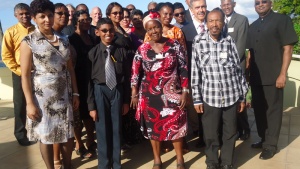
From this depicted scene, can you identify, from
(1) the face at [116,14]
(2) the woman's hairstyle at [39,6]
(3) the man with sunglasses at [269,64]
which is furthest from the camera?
(1) the face at [116,14]

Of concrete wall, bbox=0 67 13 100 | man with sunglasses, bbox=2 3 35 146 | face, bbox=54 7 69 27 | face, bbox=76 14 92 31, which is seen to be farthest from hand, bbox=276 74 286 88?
concrete wall, bbox=0 67 13 100

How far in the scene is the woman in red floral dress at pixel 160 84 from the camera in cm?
307

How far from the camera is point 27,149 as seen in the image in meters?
4.27

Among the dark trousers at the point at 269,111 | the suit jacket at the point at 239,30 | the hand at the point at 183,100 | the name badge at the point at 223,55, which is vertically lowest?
the dark trousers at the point at 269,111

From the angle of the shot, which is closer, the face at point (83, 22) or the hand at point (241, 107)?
the hand at point (241, 107)

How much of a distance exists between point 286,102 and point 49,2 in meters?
5.73

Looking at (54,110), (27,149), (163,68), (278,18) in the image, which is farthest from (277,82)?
(27,149)

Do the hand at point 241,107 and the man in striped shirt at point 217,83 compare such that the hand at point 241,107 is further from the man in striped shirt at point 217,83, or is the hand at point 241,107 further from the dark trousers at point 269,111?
the dark trousers at point 269,111

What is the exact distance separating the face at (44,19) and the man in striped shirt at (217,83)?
4.94 feet

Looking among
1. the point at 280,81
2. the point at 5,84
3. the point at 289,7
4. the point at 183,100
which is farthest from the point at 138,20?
the point at 289,7

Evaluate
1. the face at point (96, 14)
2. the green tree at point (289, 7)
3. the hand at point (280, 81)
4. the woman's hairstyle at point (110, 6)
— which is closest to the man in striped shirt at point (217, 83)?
the hand at point (280, 81)

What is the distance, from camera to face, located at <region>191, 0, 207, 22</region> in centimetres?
372

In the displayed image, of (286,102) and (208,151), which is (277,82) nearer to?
(208,151)

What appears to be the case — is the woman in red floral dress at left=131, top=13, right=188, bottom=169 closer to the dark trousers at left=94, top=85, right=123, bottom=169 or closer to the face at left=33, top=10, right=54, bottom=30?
the dark trousers at left=94, top=85, right=123, bottom=169
